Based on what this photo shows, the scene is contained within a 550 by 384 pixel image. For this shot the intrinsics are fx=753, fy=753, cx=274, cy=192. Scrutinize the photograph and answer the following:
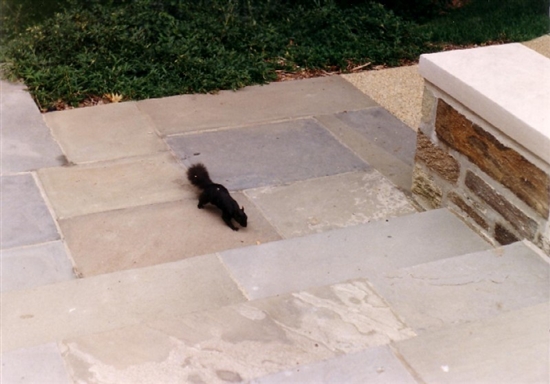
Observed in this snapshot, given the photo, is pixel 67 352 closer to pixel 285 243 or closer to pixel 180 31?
pixel 285 243

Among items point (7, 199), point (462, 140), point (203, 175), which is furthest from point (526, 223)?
Result: point (7, 199)

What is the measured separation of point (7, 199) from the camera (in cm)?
508

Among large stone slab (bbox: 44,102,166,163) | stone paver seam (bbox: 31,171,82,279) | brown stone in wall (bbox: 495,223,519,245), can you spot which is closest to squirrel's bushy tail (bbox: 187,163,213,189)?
large stone slab (bbox: 44,102,166,163)

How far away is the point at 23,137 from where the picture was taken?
6012 millimetres

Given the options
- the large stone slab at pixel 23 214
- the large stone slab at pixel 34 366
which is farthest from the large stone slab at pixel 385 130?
the large stone slab at pixel 34 366

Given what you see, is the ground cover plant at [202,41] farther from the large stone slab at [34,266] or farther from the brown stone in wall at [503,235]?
the brown stone in wall at [503,235]

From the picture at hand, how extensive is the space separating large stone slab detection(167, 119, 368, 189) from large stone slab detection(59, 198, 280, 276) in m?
0.52

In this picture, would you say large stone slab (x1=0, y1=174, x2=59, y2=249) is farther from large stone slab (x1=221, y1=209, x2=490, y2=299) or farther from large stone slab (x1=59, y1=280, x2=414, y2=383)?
large stone slab (x1=59, y1=280, x2=414, y2=383)

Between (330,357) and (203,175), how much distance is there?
228cm

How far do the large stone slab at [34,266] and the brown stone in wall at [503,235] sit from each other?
2448 mm

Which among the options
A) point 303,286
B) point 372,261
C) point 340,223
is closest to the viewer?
point 303,286

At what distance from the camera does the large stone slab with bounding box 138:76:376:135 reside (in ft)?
21.3

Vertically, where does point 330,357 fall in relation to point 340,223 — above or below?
above

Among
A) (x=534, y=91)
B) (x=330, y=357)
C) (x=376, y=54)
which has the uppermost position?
(x=534, y=91)
